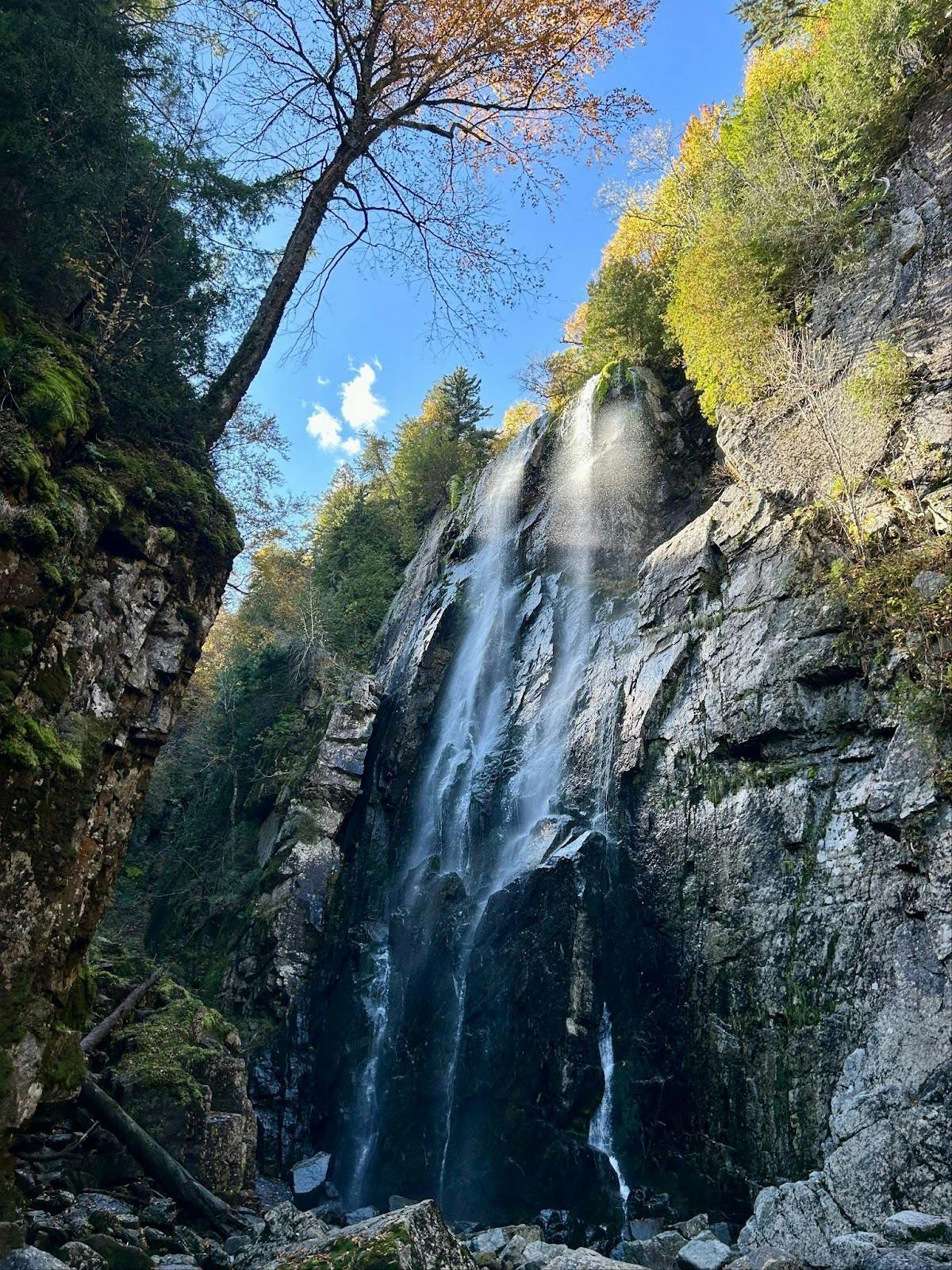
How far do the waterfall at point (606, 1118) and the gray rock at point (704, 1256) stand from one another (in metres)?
3.20

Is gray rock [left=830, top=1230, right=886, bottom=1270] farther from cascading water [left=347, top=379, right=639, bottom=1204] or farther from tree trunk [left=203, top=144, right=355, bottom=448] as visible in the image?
tree trunk [left=203, top=144, right=355, bottom=448]

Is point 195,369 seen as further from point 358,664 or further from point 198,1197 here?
point 358,664

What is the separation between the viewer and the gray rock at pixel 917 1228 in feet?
17.1

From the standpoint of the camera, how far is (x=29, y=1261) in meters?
3.81

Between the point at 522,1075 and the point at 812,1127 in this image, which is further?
the point at 522,1075

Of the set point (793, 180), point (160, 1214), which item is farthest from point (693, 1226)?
point (793, 180)

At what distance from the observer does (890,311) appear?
34.8 feet

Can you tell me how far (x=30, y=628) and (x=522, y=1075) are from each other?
863 centimetres

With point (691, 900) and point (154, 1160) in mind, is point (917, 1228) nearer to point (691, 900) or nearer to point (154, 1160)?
point (691, 900)

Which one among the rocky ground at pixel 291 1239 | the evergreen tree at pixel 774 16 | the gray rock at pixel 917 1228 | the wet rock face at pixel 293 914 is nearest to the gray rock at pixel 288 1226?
the rocky ground at pixel 291 1239

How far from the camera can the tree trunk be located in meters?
8.00

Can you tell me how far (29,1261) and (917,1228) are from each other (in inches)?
215

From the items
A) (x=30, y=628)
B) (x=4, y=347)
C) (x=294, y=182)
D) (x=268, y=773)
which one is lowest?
(x=30, y=628)

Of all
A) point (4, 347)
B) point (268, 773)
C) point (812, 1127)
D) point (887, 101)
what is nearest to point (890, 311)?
point (887, 101)
